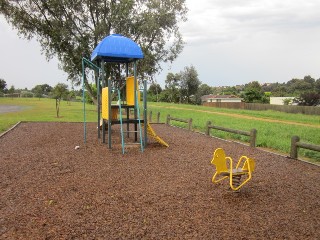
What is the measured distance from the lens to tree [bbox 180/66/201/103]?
74938 millimetres

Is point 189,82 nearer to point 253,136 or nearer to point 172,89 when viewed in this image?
point 172,89

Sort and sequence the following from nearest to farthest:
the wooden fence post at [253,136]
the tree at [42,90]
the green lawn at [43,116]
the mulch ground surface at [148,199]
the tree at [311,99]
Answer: the mulch ground surface at [148,199] → the wooden fence post at [253,136] → the green lawn at [43,116] → the tree at [311,99] → the tree at [42,90]

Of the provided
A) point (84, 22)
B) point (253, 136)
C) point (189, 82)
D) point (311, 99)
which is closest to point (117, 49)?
point (253, 136)

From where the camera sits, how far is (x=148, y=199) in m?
5.63

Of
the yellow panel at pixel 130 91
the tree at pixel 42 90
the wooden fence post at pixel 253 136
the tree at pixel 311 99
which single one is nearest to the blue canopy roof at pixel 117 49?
the yellow panel at pixel 130 91

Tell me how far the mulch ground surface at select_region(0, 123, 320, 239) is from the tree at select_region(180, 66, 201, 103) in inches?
2612

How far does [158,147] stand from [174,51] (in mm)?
20692

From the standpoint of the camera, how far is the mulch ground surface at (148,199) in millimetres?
4371

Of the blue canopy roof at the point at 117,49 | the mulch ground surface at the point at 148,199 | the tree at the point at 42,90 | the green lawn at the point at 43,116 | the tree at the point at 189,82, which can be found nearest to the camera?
the mulch ground surface at the point at 148,199

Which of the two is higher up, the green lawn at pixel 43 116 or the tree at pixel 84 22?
the tree at pixel 84 22

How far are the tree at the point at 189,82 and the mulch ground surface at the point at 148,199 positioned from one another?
6635cm

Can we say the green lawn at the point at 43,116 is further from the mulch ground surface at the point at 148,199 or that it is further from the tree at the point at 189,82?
the tree at the point at 189,82

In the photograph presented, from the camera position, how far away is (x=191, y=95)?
262 ft

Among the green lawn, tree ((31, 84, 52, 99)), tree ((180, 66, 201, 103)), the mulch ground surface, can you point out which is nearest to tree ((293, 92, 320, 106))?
tree ((180, 66, 201, 103))
